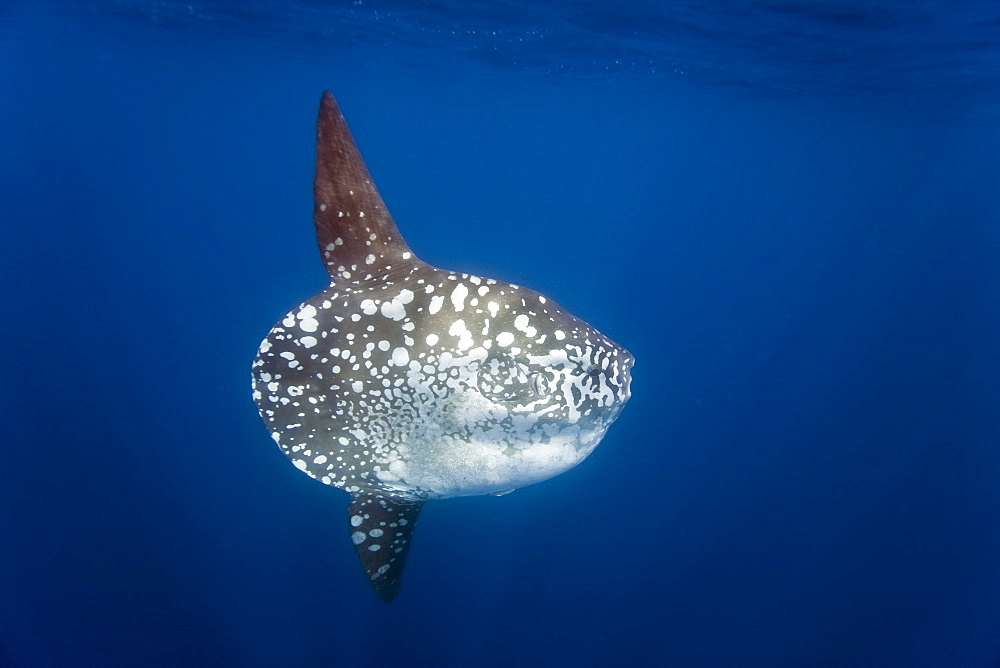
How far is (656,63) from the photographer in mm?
18828

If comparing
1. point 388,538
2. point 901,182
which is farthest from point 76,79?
point 901,182

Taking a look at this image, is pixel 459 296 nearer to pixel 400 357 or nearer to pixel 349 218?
pixel 400 357

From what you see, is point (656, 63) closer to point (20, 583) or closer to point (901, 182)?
point (20, 583)

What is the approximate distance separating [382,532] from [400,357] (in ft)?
4.40

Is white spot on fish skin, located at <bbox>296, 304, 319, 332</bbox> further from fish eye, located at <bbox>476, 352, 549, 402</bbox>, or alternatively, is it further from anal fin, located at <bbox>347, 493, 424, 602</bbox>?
anal fin, located at <bbox>347, 493, 424, 602</bbox>

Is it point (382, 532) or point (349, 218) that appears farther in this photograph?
point (382, 532)

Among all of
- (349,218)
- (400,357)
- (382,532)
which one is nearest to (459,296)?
(400,357)

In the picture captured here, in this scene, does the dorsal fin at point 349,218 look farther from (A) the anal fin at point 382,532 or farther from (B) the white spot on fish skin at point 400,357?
(A) the anal fin at point 382,532

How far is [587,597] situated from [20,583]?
908cm

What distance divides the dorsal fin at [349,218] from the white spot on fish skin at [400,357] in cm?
56

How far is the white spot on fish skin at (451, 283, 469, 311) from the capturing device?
3.31 meters

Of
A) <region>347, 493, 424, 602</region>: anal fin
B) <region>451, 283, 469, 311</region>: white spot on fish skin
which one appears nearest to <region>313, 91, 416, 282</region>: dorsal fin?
<region>451, 283, 469, 311</region>: white spot on fish skin

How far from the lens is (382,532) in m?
3.81

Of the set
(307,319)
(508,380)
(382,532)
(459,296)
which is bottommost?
(382,532)
